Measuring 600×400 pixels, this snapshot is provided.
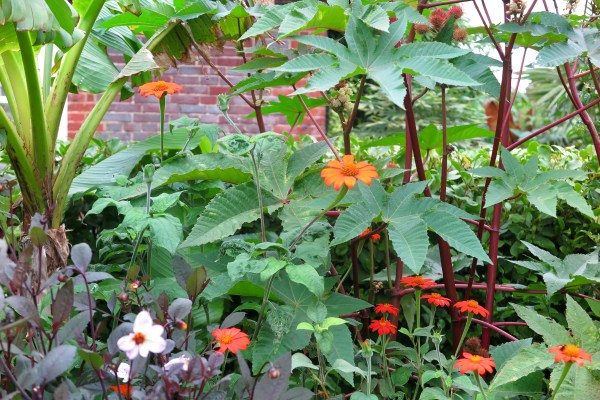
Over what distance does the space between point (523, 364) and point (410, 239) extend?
→ 35 cm

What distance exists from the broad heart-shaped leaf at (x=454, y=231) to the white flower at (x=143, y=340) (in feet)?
2.17

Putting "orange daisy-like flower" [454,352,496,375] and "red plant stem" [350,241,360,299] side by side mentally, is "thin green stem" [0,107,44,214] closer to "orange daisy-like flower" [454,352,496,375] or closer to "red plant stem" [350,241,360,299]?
"red plant stem" [350,241,360,299]

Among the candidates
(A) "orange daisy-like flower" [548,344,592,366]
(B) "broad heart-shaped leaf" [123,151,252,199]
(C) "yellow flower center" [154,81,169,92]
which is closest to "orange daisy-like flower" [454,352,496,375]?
(A) "orange daisy-like flower" [548,344,592,366]

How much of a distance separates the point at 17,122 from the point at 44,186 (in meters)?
0.20

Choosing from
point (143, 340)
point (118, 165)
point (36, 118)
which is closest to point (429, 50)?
point (143, 340)

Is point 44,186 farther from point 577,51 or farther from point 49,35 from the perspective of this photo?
point 577,51

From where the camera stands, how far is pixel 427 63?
4.52 ft

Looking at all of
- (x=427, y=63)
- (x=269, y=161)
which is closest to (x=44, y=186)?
(x=269, y=161)

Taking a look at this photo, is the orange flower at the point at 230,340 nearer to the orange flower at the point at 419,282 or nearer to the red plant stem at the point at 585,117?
the orange flower at the point at 419,282

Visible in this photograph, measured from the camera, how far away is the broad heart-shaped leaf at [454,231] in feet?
4.66

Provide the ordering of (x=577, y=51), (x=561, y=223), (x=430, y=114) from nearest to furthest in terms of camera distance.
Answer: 1. (x=577, y=51)
2. (x=561, y=223)
3. (x=430, y=114)

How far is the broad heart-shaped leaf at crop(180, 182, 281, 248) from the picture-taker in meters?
1.55

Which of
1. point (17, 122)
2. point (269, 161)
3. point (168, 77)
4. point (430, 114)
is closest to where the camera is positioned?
point (269, 161)

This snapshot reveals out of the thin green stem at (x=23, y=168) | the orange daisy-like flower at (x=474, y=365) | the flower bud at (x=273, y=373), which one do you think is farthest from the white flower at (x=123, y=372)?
the thin green stem at (x=23, y=168)
